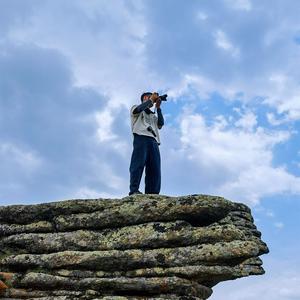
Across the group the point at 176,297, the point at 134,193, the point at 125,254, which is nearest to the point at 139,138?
the point at 134,193

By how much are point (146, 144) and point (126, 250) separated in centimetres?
433

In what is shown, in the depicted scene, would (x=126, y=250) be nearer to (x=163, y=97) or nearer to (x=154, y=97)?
(x=154, y=97)

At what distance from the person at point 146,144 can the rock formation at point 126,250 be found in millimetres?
2193

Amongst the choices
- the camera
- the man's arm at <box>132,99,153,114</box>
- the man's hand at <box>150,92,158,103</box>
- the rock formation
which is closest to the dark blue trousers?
the man's arm at <box>132,99,153,114</box>

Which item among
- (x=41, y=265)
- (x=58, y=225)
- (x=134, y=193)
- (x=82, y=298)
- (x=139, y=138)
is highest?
(x=139, y=138)

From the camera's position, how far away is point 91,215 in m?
15.9

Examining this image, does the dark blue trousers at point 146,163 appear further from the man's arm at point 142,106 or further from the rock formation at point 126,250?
the rock formation at point 126,250

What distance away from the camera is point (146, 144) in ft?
59.7

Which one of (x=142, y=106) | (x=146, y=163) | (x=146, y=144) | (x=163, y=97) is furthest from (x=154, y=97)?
(x=146, y=163)

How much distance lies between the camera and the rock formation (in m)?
14.6

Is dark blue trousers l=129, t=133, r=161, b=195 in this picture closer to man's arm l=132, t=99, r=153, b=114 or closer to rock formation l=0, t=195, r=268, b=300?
man's arm l=132, t=99, r=153, b=114

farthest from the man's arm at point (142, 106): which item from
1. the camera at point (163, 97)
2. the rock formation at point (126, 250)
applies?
the rock formation at point (126, 250)

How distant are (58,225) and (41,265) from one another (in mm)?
1319

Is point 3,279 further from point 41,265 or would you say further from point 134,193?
point 134,193
